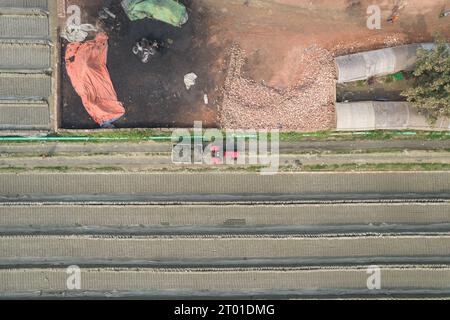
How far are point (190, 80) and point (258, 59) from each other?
3777mm

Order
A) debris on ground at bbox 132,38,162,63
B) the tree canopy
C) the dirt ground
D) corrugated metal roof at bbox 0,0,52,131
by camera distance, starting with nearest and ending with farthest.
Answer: the tree canopy < debris on ground at bbox 132,38,162,63 < the dirt ground < corrugated metal roof at bbox 0,0,52,131

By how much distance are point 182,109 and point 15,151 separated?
9.25 metres

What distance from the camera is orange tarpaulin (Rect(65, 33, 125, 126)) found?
2242 centimetres

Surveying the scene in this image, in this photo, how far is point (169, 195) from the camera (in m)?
23.3

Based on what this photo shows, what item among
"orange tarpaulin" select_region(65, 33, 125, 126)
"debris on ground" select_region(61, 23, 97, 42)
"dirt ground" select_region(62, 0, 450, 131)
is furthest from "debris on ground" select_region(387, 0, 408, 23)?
"debris on ground" select_region(61, 23, 97, 42)

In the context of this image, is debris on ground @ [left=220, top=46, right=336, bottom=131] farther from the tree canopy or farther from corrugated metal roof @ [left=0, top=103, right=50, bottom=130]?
corrugated metal roof @ [left=0, top=103, right=50, bottom=130]

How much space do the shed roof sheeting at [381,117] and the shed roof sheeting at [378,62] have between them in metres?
1.59

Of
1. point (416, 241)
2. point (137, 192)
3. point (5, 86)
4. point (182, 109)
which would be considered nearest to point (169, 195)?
point (137, 192)

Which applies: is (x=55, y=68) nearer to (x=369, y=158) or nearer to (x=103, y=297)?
(x=103, y=297)

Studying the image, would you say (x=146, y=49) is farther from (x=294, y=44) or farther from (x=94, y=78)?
(x=294, y=44)

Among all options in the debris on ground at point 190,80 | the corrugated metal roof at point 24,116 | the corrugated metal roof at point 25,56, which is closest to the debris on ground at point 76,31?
the corrugated metal roof at point 25,56

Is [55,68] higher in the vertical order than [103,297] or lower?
higher

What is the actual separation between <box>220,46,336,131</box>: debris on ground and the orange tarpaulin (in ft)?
19.5

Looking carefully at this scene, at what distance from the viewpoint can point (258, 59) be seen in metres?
22.8
